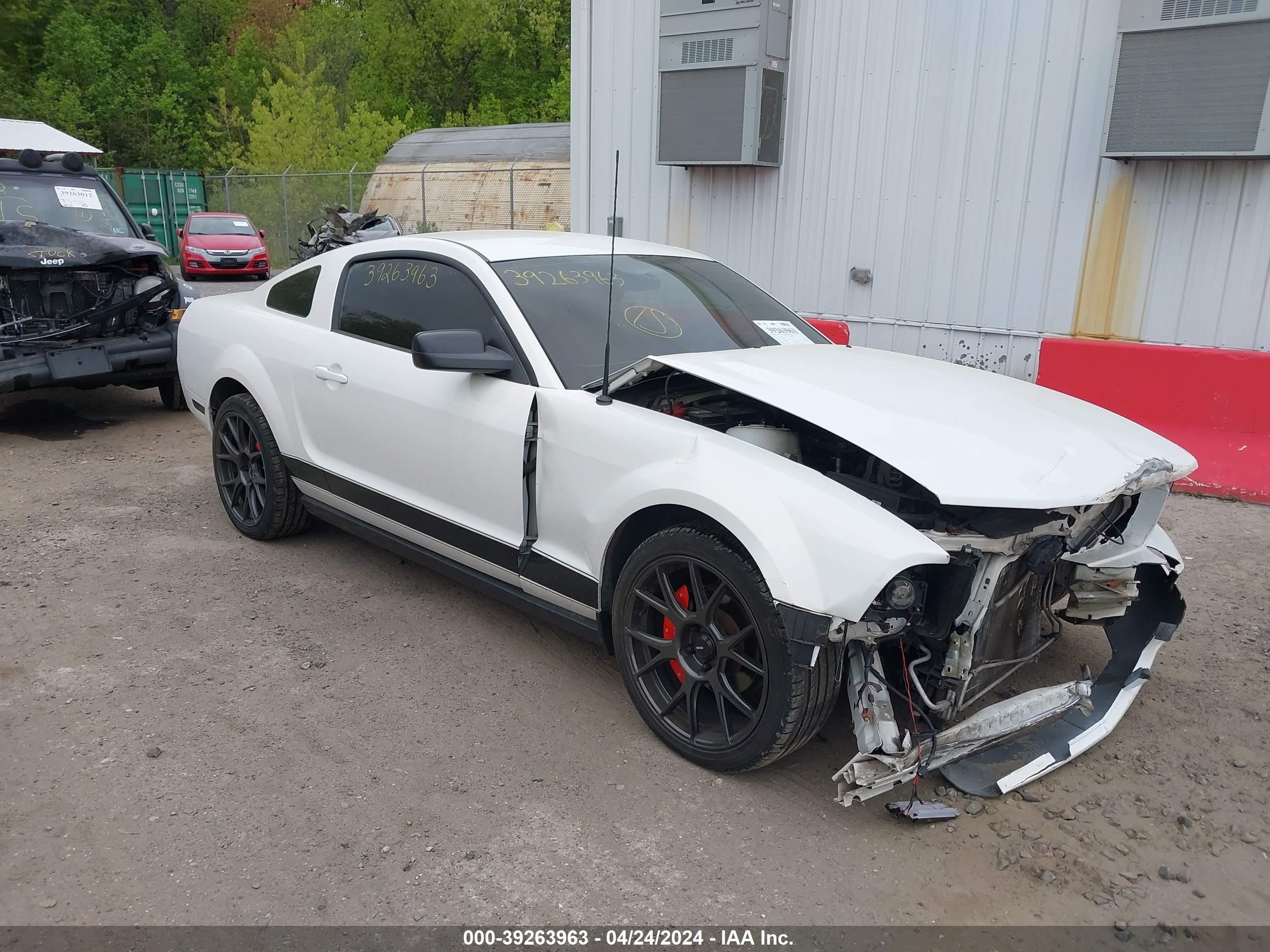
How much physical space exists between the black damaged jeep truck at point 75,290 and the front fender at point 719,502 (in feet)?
18.2

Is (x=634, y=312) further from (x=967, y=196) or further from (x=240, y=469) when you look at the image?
(x=967, y=196)

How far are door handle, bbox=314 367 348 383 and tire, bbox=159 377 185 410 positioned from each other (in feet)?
14.7

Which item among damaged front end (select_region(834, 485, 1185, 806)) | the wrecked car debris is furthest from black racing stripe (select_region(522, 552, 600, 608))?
the wrecked car debris

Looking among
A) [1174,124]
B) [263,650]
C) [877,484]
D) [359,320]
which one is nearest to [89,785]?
[263,650]

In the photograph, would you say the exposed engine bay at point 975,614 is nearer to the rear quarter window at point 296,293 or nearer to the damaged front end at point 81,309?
the rear quarter window at point 296,293

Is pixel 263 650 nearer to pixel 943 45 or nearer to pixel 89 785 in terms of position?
pixel 89 785

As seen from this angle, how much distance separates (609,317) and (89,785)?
2310 millimetres

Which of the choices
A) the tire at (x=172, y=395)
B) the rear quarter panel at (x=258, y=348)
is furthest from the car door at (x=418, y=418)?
the tire at (x=172, y=395)

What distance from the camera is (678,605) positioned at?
3.04 metres

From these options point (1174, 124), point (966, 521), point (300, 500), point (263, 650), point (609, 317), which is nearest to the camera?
point (966, 521)

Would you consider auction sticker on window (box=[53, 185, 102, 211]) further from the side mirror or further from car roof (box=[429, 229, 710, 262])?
the side mirror

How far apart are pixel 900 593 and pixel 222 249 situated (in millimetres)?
21421

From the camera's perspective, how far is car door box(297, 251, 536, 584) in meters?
3.58

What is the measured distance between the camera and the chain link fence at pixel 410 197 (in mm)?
20750
